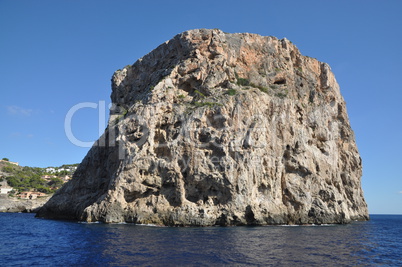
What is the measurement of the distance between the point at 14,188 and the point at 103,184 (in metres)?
68.1

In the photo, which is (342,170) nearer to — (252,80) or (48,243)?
(252,80)

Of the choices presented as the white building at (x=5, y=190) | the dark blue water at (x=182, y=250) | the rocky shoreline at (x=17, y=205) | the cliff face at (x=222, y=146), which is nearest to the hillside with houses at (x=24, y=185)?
the white building at (x=5, y=190)

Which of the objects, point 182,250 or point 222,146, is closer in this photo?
point 182,250

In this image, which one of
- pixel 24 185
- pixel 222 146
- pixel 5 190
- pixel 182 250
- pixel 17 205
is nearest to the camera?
pixel 182 250

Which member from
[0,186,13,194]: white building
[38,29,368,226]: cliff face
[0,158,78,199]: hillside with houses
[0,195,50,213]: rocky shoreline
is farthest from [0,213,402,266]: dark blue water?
[0,186,13,194]: white building

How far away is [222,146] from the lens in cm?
4056

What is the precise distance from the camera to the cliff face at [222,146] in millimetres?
38812

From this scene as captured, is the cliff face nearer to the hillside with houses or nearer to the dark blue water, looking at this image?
the dark blue water

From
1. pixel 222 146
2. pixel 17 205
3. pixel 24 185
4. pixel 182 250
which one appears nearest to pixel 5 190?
pixel 24 185

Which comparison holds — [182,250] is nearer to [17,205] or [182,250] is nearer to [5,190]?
[17,205]

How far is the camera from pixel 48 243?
79.8ft

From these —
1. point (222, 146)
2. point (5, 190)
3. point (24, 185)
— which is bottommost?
point (5, 190)

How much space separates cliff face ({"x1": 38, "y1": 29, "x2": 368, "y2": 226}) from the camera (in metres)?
38.8

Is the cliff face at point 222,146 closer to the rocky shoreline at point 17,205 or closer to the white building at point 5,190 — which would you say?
the rocky shoreline at point 17,205
